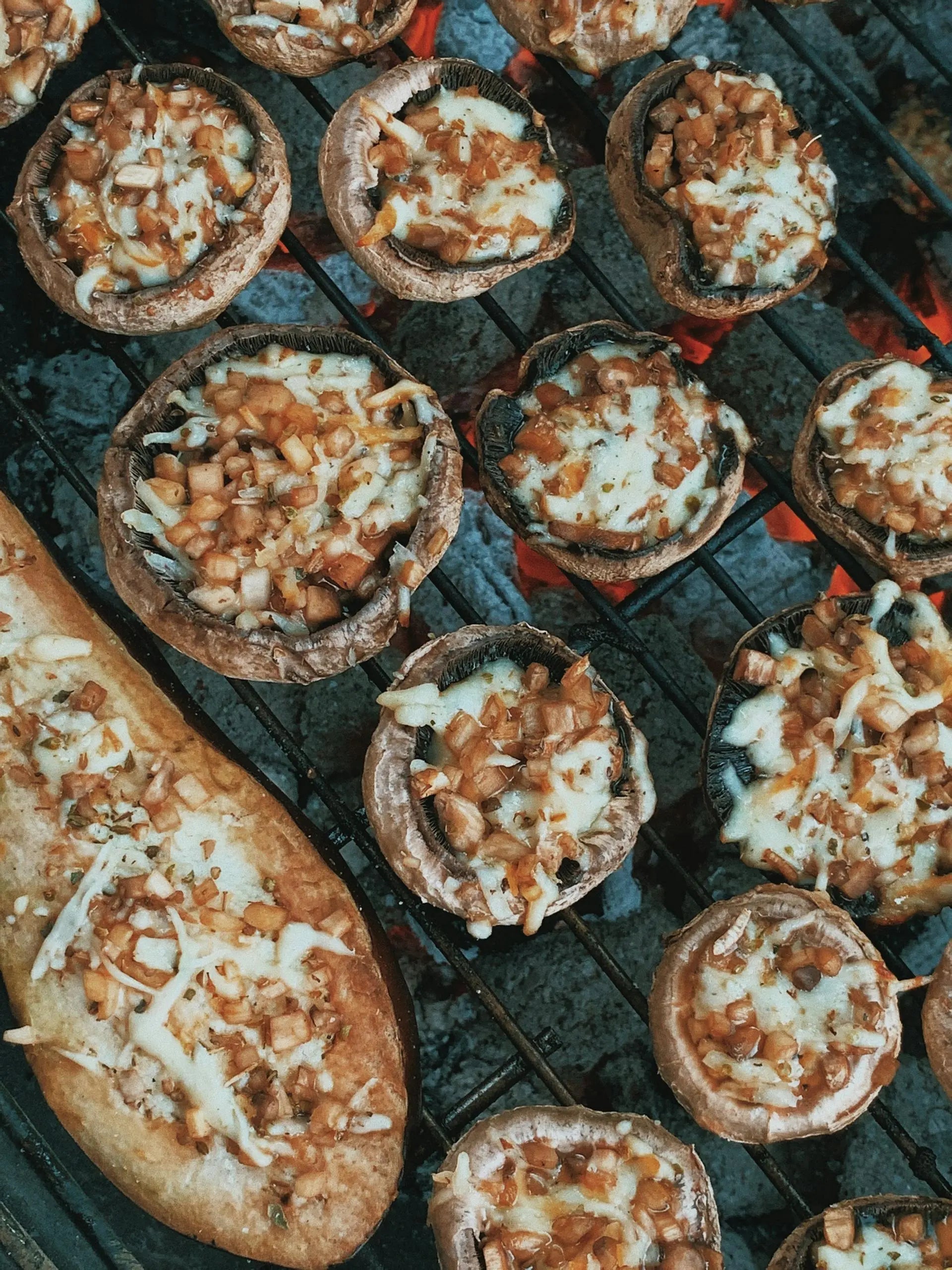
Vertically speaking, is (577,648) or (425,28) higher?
(425,28)

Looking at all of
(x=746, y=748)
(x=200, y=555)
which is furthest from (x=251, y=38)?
(x=746, y=748)

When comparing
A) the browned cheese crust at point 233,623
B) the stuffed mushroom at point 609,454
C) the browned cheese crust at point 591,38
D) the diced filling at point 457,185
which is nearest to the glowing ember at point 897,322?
the stuffed mushroom at point 609,454

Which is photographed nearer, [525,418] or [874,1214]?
[874,1214]

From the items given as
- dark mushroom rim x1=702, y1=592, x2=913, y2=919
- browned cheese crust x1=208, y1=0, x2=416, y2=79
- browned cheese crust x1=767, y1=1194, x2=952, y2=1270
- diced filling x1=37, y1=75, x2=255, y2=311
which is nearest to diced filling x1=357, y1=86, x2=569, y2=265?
browned cheese crust x1=208, y1=0, x2=416, y2=79

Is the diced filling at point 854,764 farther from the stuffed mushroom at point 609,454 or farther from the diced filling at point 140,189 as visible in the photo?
the diced filling at point 140,189

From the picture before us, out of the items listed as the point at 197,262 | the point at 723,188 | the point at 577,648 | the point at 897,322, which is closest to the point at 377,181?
the point at 197,262

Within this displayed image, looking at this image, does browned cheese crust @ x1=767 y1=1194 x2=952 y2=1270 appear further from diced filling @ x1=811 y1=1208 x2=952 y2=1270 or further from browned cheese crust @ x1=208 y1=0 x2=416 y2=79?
browned cheese crust @ x1=208 y1=0 x2=416 y2=79

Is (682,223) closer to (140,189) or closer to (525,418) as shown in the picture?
(525,418)

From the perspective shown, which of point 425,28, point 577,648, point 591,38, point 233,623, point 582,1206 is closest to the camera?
point 582,1206
